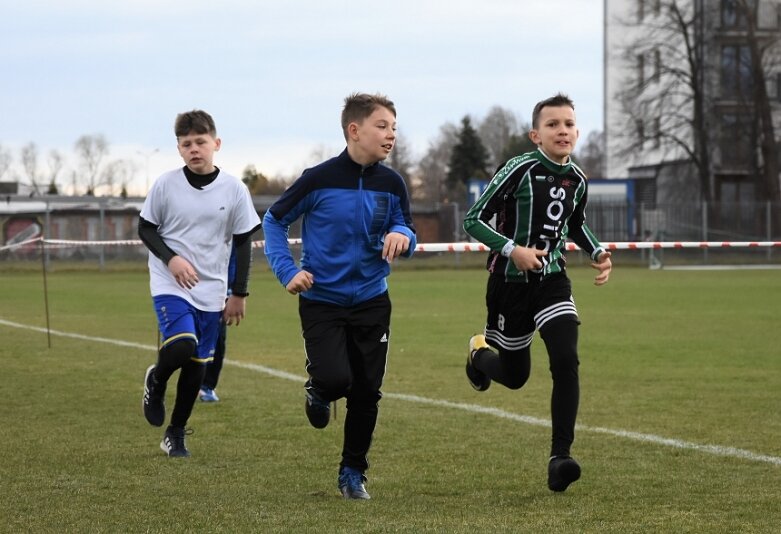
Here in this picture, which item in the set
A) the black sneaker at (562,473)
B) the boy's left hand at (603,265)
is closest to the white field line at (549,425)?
the boy's left hand at (603,265)

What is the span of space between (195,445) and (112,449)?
52cm

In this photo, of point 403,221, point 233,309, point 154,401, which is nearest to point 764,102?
point 233,309

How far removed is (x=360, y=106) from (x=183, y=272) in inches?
66.1

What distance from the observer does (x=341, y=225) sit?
6.44 meters

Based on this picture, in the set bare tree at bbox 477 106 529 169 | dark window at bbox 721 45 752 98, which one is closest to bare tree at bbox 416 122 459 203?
bare tree at bbox 477 106 529 169

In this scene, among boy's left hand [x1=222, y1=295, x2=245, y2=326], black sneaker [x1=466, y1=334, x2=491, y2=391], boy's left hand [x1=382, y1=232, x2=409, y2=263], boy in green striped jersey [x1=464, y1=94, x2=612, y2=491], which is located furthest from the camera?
black sneaker [x1=466, y1=334, x2=491, y2=391]

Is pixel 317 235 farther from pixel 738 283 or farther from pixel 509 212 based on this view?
pixel 738 283

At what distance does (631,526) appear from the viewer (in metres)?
5.62

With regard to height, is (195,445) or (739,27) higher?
(739,27)

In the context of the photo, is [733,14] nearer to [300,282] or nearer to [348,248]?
[348,248]

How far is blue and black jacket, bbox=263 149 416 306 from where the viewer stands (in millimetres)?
6449

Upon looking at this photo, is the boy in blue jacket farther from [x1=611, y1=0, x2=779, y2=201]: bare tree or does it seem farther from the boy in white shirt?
[x1=611, y1=0, x2=779, y2=201]: bare tree

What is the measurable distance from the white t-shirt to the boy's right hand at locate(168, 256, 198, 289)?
0.68 ft

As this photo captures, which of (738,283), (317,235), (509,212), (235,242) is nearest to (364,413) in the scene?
(317,235)
